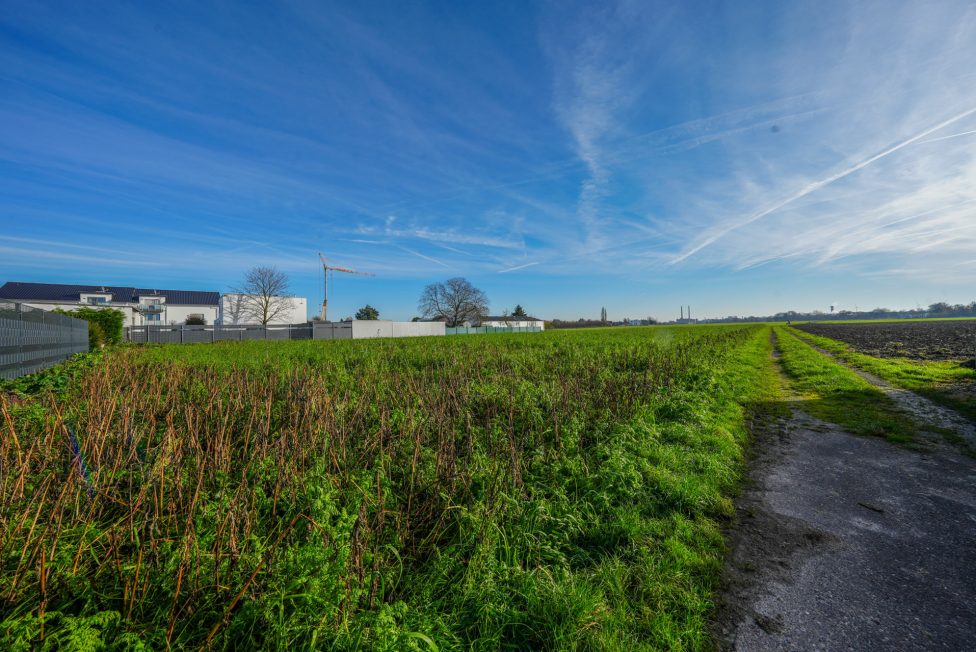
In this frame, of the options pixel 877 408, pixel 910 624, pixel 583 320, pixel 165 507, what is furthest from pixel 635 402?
pixel 583 320

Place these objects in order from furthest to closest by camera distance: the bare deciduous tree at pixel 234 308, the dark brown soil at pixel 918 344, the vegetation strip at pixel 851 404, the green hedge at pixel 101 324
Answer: the bare deciduous tree at pixel 234 308 < the green hedge at pixel 101 324 < the dark brown soil at pixel 918 344 < the vegetation strip at pixel 851 404

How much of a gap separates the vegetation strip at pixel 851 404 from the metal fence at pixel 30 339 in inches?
770

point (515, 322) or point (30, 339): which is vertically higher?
point (515, 322)

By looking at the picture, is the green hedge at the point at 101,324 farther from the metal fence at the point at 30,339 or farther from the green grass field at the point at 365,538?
the green grass field at the point at 365,538

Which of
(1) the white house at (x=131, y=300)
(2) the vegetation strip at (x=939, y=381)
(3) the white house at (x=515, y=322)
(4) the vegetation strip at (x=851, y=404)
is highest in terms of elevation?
(1) the white house at (x=131, y=300)

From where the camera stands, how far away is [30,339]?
12.8 metres

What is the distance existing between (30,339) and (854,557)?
1981cm

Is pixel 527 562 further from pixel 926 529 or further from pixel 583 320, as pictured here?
pixel 583 320

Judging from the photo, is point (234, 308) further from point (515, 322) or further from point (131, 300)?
point (515, 322)

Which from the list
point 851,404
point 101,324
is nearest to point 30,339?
point 101,324

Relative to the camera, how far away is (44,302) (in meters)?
59.6

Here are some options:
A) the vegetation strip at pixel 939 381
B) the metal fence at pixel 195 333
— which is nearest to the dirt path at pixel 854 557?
the vegetation strip at pixel 939 381

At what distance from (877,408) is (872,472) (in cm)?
465

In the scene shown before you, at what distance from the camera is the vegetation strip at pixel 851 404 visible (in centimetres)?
707
